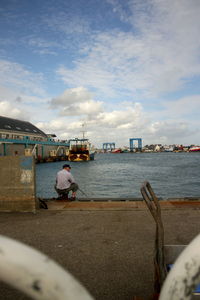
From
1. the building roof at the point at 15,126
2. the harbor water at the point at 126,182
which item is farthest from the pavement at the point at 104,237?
the building roof at the point at 15,126

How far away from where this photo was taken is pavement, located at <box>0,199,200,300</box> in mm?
2795

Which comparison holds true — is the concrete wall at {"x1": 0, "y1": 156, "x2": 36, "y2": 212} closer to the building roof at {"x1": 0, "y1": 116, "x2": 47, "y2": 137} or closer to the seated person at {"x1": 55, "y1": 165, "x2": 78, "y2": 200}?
the seated person at {"x1": 55, "y1": 165, "x2": 78, "y2": 200}

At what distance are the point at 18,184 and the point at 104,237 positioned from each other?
2811mm

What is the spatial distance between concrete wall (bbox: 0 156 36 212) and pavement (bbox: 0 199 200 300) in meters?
0.30

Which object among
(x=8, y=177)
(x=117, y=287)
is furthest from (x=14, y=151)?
(x=117, y=287)

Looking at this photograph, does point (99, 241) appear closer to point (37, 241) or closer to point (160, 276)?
A: point (37, 241)

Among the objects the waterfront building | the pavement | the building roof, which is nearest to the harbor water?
the pavement

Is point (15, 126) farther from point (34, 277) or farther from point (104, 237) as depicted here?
point (34, 277)

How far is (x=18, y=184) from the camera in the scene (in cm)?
593

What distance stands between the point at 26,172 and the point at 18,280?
214 inches

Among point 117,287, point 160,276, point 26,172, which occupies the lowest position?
point 117,287

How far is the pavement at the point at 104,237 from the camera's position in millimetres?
2795

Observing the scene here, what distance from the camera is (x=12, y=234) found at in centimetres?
448

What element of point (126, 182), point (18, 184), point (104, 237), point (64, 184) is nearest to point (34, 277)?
point (104, 237)
